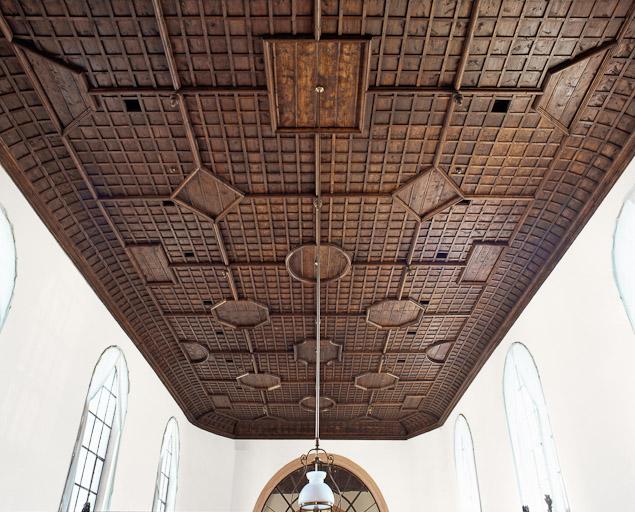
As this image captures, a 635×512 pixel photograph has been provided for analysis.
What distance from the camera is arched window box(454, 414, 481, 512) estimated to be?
33.4 feet

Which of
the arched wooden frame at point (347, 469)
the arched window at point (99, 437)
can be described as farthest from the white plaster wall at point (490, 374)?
the arched wooden frame at point (347, 469)

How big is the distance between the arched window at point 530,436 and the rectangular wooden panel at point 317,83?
4474 millimetres

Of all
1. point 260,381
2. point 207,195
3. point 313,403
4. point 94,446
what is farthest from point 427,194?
point 313,403

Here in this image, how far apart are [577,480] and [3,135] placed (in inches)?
269

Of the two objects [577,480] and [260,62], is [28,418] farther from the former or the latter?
[577,480]

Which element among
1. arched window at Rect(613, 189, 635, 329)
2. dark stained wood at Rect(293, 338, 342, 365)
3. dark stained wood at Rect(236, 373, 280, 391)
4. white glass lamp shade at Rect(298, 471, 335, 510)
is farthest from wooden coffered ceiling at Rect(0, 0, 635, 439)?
white glass lamp shade at Rect(298, 471, 335, 510)

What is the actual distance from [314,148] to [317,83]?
2.59ft

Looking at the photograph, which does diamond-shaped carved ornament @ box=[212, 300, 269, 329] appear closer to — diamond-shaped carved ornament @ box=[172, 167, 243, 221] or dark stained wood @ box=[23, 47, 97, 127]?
diamond-shaped carved ornament @ box=[172, 167, 243, 221]

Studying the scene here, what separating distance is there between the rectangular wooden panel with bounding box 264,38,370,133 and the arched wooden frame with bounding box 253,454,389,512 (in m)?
9.96

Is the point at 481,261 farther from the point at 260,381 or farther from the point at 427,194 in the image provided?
the point at 260,381

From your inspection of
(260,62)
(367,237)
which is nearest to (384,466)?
(367,237)

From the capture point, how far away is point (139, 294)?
25.1 ft

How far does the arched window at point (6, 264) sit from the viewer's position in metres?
4.95

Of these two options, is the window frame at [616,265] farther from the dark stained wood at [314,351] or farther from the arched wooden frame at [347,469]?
the arched wooden frame at [347,469]
